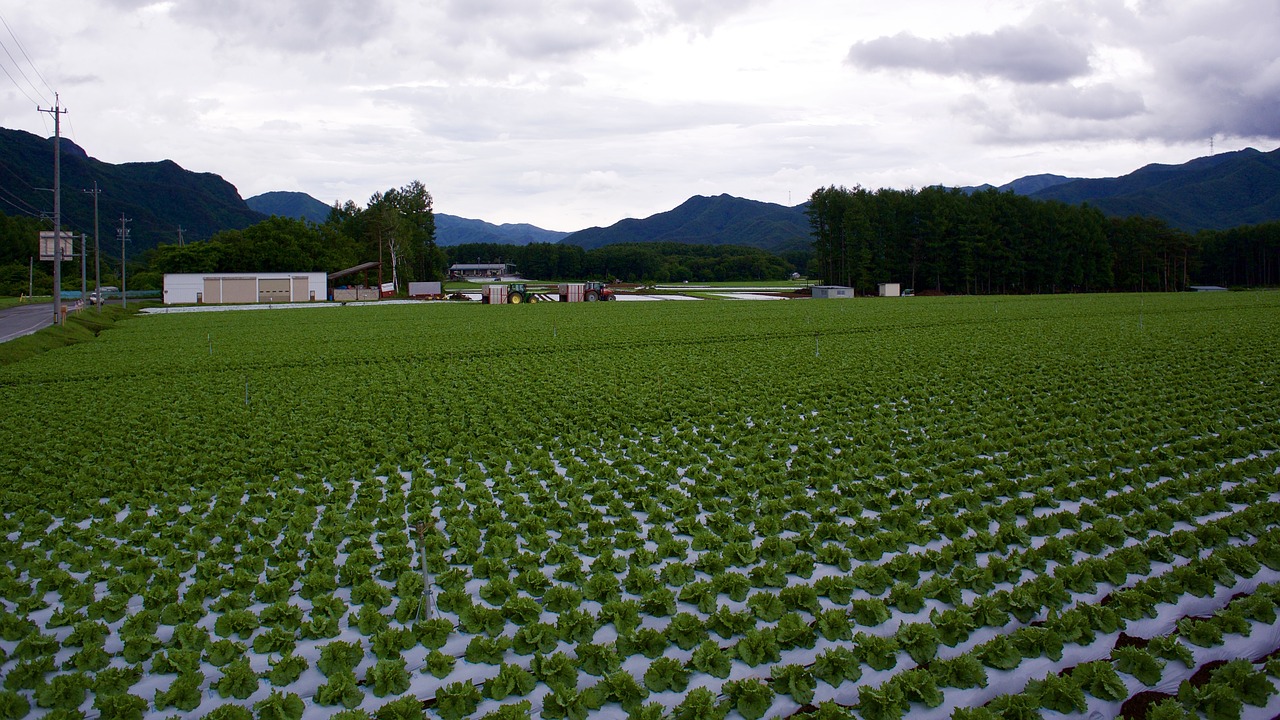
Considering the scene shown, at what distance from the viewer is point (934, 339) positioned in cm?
2677

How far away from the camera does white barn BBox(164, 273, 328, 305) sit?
206 feet

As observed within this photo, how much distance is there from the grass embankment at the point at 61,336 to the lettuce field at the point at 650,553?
10983mm

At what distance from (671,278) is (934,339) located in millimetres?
117317

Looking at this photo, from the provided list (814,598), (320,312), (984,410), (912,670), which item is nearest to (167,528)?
(814,598)

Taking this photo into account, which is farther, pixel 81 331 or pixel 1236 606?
pixel 81 331

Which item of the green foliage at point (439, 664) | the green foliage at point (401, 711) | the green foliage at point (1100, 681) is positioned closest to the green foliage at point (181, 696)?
the green foliage at point (401, 711)

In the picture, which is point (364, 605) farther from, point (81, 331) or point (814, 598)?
point (81, 331)

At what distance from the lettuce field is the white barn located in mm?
52885

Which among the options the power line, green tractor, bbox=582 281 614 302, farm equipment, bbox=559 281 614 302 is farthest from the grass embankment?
green tractor, bbox=582 281 614 302

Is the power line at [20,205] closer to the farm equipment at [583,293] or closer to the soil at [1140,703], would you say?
the farm equipment at [583,293]

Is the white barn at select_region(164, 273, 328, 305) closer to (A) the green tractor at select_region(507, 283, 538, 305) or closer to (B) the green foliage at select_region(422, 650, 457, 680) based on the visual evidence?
(A) the green tractor at select_region(507, 283, 538, 305)

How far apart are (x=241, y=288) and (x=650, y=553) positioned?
67.2 m

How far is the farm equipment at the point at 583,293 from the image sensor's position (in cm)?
6388

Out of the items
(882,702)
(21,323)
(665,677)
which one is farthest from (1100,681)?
(21,323)
